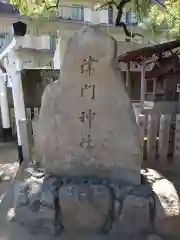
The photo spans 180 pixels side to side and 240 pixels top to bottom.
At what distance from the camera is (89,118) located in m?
3.30

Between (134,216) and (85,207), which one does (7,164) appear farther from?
(134,216)

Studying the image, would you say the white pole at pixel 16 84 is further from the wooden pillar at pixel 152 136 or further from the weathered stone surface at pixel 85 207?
the weathered stone surface at pixel 85 207

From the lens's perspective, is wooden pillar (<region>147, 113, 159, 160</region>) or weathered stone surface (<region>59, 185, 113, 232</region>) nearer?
weathered stone surface (<region>59, 185, 113, 232</region>)

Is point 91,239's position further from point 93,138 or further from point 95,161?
point 93,138

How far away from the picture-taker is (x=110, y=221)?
3.07m

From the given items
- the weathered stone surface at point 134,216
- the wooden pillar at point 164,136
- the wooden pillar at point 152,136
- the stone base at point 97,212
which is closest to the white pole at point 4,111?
the wooden pillar at point 152,136

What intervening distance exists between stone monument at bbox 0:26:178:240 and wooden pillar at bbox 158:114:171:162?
211cm

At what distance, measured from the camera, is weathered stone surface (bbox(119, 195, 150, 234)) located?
9.67 feet

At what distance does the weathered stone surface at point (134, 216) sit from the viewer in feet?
9.67

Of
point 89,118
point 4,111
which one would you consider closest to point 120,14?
point 4,111

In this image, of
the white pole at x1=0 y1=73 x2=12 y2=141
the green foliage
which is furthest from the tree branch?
the white pole at x1=0 y1=73 x2=12 y2=141

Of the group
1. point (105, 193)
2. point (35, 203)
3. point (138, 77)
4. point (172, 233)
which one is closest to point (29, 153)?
point (35, 203)

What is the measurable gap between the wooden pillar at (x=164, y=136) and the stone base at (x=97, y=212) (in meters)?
2.14

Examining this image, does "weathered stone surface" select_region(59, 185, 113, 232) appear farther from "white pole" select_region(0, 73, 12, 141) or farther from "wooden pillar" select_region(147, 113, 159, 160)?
"white pole" select_region(0, 73, 12, 141)
